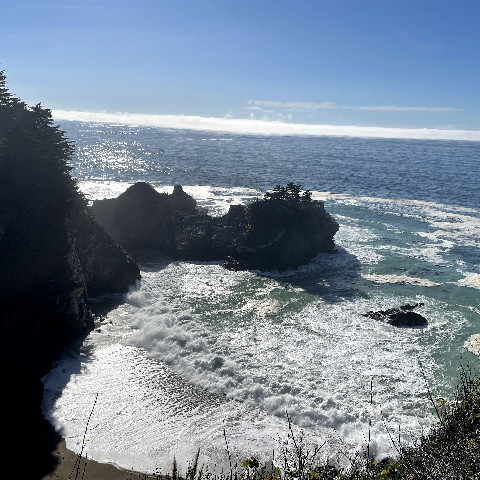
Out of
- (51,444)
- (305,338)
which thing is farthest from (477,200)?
(51,444)

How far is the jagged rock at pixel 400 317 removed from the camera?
30.0m

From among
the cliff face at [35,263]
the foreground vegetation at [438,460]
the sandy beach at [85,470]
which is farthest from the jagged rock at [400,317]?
the cliff face at [35,263]

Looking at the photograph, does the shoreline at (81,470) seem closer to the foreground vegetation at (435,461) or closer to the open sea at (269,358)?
the open sea at (269,358)

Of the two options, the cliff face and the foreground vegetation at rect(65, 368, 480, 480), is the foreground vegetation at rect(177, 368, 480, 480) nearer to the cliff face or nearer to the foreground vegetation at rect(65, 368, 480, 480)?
the foreground vegetation at rect(65, 368, 480, 480)

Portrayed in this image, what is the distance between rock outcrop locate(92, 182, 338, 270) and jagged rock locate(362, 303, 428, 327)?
12.0 m

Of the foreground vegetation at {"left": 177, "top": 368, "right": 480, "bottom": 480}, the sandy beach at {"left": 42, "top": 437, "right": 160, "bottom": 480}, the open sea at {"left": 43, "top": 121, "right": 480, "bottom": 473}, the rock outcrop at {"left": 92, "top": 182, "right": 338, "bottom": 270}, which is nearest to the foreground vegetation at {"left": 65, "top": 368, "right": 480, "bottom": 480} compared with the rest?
the foreground vegetation at {"left": 177, "top": 368, "right": 480, "bottom": 480}

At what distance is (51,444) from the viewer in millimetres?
17531

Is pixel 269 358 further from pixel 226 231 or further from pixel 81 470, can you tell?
pixel 226 231

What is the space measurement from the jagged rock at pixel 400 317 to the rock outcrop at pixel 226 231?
1198 centimetres

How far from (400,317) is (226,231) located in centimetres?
2211

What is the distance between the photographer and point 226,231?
46594mm

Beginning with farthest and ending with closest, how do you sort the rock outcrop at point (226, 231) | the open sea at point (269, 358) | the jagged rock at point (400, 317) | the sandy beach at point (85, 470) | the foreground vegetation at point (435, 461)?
the rock outcrop at point (226, 231) < the jagged rock at point (400, 317) < the open sea at point (269, 358) < the sandy beach at point (85, 470) < the foreground vegetation at point (435, 461)

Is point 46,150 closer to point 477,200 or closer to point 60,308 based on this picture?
point 60,308

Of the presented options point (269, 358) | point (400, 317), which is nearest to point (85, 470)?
point (269, 358)
